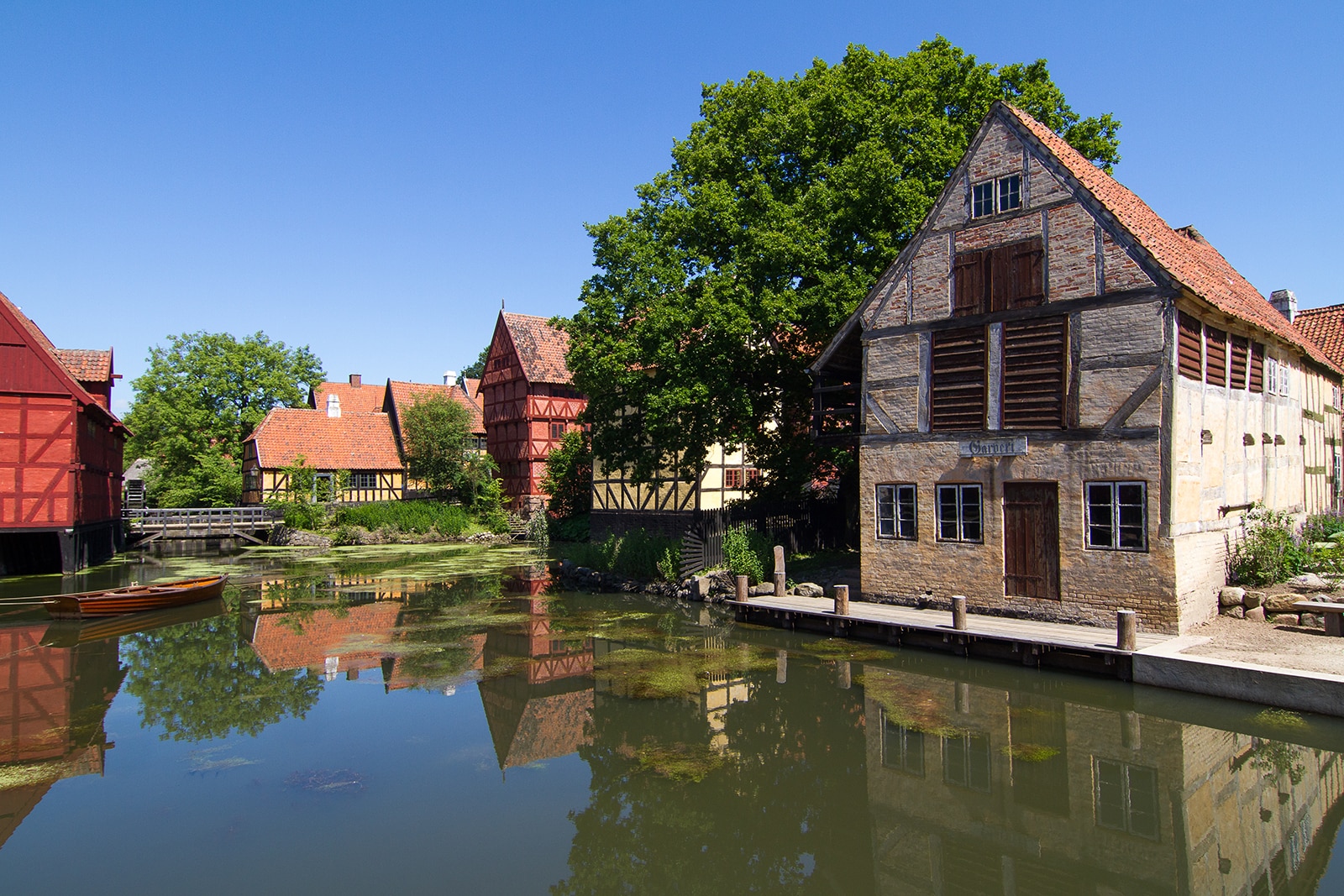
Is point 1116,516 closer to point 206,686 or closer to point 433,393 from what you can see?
point 206,686

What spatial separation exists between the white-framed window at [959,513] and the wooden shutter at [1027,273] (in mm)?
3781

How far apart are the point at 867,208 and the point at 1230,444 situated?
388 inches

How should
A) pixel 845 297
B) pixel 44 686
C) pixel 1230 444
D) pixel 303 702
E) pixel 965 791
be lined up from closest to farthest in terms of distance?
pixel 965 791 → pixel 303 702 → pixel 44 686 → pixel 1230 444 → pixel 845 297

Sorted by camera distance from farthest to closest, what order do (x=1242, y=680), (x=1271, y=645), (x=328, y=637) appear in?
(x=328, y=637)
(x=1271, y=645)
(x=1242, y=680)

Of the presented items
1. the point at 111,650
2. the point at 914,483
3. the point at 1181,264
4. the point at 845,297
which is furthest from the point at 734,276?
the point at 111,650

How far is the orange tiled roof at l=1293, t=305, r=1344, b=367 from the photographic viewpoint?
82.3 ft

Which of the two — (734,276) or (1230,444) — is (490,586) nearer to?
(734,276)

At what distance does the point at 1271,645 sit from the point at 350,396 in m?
50.6

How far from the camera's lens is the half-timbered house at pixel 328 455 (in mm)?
45219

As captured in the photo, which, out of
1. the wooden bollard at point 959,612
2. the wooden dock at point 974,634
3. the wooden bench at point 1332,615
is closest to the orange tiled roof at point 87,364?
the wooden dock at point 974,634

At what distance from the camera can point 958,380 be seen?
56.1 feet

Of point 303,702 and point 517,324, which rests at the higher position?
point 517,324

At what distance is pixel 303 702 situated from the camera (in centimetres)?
1388

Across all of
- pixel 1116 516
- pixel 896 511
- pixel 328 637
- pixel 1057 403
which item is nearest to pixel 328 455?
pixel 328 637
